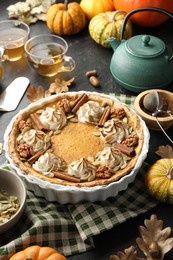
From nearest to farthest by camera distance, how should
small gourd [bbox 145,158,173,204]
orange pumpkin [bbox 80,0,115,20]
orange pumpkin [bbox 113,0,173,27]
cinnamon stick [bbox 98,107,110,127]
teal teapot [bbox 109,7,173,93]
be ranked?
1. small gourd [bbox 145,158,173,204]
2. cinnamon stick [bbox 98,107,110,127]
3. teal teapot [bbox 109,7,173,93]
4. orange pumpkin [bbox 113,0,173,27]
5. orange pumpkin [bbox 80,0,115,20]

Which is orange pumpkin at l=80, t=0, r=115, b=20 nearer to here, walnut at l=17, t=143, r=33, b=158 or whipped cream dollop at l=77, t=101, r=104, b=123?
whipped cream dollop at l=77, t=101, r=104, b=123

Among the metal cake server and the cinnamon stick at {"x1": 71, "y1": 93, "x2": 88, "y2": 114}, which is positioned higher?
the cinnamon stick at {"x1": 71, "y1": 93, "x2": 88, "y2": 114}

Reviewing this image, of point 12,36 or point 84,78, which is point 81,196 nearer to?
point 84,78

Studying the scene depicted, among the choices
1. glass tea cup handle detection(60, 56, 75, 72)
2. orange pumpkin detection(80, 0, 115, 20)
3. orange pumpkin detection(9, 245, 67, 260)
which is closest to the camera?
orange pumpkin detection(9, 245, 67, 260)

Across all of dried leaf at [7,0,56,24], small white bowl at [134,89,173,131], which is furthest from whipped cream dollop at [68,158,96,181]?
dried leaf at [7,0,56,24]

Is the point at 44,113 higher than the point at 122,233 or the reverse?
higher

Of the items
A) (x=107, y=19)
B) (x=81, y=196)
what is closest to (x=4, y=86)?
(x=107, y=19)
